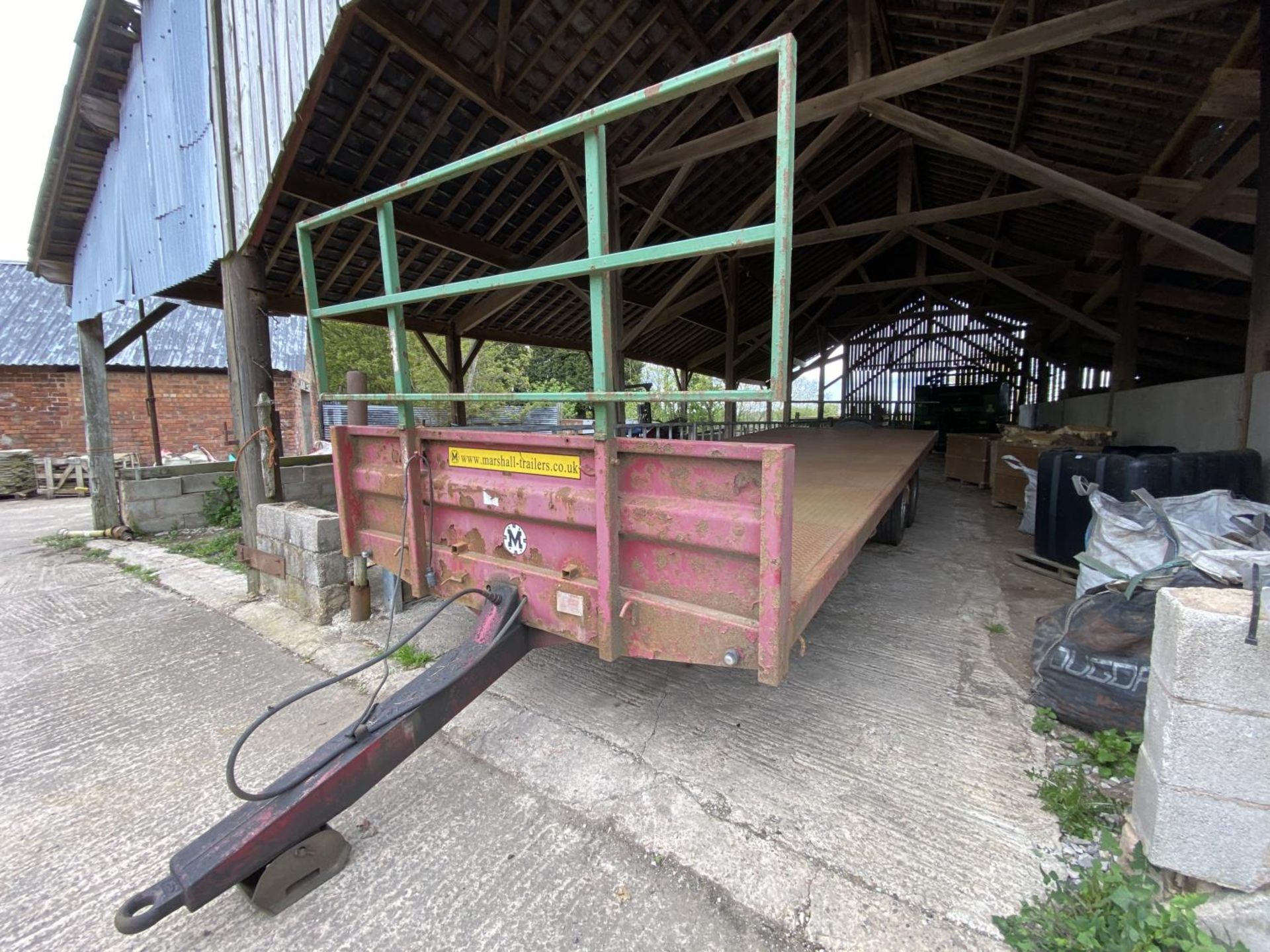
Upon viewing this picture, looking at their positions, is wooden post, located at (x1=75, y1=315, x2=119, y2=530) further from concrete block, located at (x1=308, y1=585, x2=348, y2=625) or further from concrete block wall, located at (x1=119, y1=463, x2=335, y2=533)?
concrete block, located at (x1=308, y1=585, x2=348, y2=625)

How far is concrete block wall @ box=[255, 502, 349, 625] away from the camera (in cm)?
399

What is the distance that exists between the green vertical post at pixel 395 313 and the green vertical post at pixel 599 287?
1.09 metres

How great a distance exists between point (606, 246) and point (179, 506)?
27.9 feet

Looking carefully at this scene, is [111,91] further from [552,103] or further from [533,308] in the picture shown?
[533,308]

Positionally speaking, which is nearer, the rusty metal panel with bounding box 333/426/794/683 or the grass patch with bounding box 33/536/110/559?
the rusty metal panel with bounding box 333/426/794/683

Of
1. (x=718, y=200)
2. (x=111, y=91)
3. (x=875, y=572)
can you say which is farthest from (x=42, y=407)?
(x=875, y=572)

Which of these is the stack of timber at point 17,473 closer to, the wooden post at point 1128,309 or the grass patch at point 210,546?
the grass patch at point 210,546

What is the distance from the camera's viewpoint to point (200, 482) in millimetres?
7734

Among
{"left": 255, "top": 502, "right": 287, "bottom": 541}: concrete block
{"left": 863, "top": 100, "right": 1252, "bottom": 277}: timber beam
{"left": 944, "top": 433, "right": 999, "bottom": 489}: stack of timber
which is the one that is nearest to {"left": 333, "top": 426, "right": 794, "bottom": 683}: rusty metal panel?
{"left": 255, "top": 502, "right": 287, "bottom": 541}: concrete block

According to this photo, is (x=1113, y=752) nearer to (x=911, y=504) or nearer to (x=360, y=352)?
(x=911, y=504)

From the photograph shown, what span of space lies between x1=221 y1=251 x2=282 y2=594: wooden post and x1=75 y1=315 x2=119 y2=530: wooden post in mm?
4947

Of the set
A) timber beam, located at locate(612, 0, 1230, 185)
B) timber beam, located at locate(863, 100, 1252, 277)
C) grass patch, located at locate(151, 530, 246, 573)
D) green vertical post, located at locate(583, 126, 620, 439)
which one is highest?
timber beam, located at locate(612, 0, 1230, 185)

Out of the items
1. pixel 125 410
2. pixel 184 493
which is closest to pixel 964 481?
pixel 184 493

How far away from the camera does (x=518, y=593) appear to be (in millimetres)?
2344
